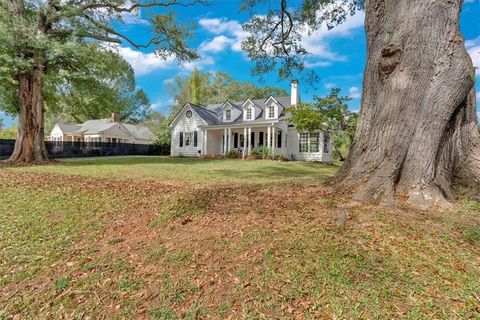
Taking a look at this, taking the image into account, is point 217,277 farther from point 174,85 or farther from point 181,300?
point 174,85

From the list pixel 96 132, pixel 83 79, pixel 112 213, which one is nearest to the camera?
pixel 112 213

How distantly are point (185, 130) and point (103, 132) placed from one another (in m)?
14.8

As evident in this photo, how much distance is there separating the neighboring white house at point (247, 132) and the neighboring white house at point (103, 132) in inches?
455

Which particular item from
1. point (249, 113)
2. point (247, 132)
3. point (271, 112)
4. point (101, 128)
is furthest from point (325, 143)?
point (101, 128)

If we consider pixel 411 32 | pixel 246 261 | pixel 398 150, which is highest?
pixel 411 32

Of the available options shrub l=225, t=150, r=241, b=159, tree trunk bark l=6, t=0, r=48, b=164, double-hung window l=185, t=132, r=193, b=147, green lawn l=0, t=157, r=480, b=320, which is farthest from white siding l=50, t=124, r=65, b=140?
green lawn l=0, t=157, r=480, b=320

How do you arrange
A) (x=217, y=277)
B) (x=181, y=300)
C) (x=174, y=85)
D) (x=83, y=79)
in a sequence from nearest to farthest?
1. (x=181, y=300)
2. (x=217, y=277)
3. (x=83, y=79)
4. (x=174, y=85)

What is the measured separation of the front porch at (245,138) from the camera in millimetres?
21234

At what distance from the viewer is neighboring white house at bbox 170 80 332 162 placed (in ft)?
69.2

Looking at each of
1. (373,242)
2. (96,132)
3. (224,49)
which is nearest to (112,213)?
(373,242)

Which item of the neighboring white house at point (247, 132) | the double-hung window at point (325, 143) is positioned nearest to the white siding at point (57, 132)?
the neighboring white house at point (247, 132)

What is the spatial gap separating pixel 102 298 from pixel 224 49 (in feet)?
45.6

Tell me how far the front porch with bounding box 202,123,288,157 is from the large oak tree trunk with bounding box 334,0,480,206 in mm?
15834

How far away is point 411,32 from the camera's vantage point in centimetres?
405
